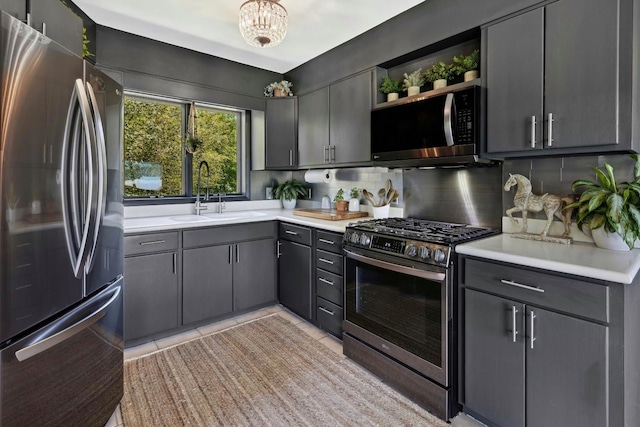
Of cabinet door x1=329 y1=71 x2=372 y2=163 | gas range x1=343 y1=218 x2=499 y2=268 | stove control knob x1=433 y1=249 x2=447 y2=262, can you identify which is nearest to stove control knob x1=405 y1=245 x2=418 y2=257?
gas range x1=343 y1=218 x2=499 y2=268

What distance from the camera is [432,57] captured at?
8.61 feet

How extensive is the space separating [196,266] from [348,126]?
5.91 ft

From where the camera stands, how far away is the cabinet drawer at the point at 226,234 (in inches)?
112

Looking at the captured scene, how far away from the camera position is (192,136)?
11.5 feet

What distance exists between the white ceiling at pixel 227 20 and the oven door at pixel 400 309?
5.88 feet

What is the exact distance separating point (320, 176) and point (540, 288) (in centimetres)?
244

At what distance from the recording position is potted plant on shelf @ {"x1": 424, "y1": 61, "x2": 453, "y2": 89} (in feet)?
7.88

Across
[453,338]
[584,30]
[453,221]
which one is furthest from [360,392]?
[584,30]

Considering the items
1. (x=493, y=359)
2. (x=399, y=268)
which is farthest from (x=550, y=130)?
(x=493, y=359)

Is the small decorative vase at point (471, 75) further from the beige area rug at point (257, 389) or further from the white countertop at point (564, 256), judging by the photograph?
the beige area rug at point (257, 389)

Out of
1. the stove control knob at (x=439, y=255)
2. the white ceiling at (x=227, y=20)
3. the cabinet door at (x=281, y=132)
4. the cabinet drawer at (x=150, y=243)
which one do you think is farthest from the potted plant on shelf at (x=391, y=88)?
the cabinet drawer at (x=150, y=243)

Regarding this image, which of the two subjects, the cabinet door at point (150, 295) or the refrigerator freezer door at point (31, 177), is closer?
the refrigerator freezer door at point (31, 177)

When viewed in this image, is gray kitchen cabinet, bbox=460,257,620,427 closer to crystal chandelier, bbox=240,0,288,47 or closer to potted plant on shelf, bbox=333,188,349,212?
potted plant on shelf, bbox=333,188,349,212

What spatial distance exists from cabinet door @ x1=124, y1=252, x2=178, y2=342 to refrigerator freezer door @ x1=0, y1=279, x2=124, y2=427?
0.73 m
